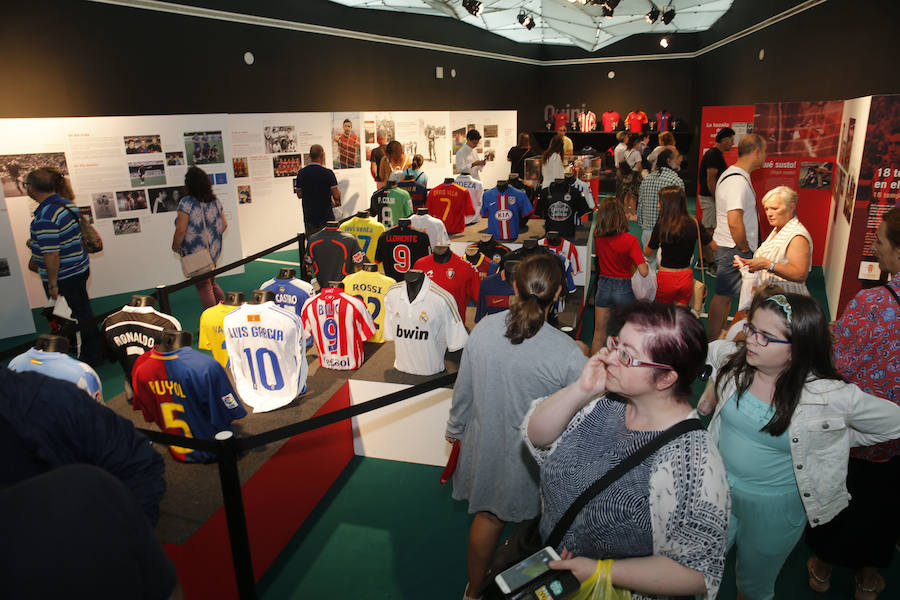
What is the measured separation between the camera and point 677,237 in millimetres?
4430

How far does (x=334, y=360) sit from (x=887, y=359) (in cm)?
289

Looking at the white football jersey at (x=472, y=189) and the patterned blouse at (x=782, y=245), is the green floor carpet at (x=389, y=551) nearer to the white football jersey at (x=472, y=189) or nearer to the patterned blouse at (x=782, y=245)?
the patterned blouse at (x=782, y=245)

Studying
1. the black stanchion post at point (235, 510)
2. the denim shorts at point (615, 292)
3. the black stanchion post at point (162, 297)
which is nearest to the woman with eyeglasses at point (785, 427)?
the black stanchion post at point (235, 510)

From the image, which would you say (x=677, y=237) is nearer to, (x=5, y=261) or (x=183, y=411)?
(x=183, y=411)

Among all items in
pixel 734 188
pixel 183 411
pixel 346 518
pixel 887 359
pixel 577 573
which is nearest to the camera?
pixel 577 573

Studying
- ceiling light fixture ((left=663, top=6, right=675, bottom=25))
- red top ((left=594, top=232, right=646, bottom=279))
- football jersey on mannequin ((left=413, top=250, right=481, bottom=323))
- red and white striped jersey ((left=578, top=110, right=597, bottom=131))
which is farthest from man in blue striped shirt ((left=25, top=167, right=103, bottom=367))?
red and white striped jersey ((left=578, top=110, right=597, bottom=131))

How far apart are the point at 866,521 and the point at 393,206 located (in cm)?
494

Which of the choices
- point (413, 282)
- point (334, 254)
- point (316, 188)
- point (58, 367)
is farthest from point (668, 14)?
point (58, 367)

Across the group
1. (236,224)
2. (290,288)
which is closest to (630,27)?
(236,224)

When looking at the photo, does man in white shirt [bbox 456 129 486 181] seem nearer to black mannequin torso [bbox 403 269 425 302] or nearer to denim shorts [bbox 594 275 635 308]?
denim shorts [bbox 594 275 635 308]

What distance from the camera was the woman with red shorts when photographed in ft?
14.6

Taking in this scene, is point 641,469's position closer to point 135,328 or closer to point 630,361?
point 630,361

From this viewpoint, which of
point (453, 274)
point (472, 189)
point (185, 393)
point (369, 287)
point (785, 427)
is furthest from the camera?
point (472, 189)

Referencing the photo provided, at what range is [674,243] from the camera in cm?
448
